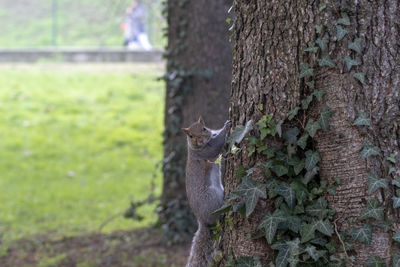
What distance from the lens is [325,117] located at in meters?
2.10

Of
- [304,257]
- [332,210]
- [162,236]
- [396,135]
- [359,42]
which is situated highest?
[359,42]

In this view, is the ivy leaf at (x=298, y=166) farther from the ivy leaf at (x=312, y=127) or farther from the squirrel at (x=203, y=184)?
the squirrel at (x=203, y=184)

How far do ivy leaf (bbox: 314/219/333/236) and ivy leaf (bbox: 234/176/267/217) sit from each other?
24cm

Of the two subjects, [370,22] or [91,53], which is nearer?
[370,22]

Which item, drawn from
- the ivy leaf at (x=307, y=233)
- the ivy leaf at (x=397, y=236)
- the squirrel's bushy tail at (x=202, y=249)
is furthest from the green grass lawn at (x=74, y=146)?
the ivy leaf at (x=397, y=236)

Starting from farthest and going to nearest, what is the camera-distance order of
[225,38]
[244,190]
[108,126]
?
[108,126] → [225,38] → [244,190]

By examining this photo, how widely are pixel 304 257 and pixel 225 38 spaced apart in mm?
2980

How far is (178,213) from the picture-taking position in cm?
495

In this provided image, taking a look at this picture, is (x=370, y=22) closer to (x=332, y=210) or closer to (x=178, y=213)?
A: (x=332, y=210)

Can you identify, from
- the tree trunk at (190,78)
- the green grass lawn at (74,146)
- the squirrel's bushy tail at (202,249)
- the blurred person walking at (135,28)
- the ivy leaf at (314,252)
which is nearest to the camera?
the ivy leaf at (314,252)

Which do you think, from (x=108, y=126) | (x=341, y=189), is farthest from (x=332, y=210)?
(x=108, y=126)

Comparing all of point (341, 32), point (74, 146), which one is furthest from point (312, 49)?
point (74, 146)

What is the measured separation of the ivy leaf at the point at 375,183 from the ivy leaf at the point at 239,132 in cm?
53

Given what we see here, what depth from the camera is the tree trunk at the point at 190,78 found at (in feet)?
15.7
